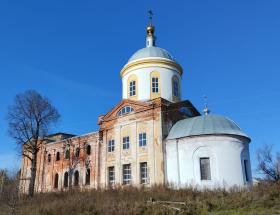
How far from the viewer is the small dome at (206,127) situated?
24.0 m

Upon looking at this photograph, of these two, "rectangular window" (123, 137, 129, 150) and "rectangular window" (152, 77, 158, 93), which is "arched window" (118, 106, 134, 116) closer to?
"rectangular window" (123, 137, 129, 150)

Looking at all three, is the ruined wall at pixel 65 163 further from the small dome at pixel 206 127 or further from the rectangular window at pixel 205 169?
the rectangular window at pixel 205 169

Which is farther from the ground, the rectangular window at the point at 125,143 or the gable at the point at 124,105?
the gable at the point at 124,105

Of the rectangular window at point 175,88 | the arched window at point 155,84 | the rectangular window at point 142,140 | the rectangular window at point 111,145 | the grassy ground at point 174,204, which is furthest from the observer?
the rectangular window at point 175,88

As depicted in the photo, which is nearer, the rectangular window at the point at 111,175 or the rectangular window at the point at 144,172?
the rectangular window at the point at 144,172

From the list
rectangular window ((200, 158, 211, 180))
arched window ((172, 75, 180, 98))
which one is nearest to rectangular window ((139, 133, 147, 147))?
rectangular window ((200, 158, 211, 180))

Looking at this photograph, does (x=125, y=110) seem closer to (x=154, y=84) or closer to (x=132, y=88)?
(x=132, y=88)

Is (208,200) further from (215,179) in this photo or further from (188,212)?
(215,179)

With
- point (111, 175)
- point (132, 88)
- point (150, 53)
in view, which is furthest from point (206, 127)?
point (150, 53)

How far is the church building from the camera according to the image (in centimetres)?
2373

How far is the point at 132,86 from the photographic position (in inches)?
1198

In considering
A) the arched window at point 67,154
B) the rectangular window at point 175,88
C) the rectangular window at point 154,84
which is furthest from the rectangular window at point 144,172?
the arched window at point 67,154

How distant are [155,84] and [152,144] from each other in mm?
6195

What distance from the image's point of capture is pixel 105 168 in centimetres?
2883
